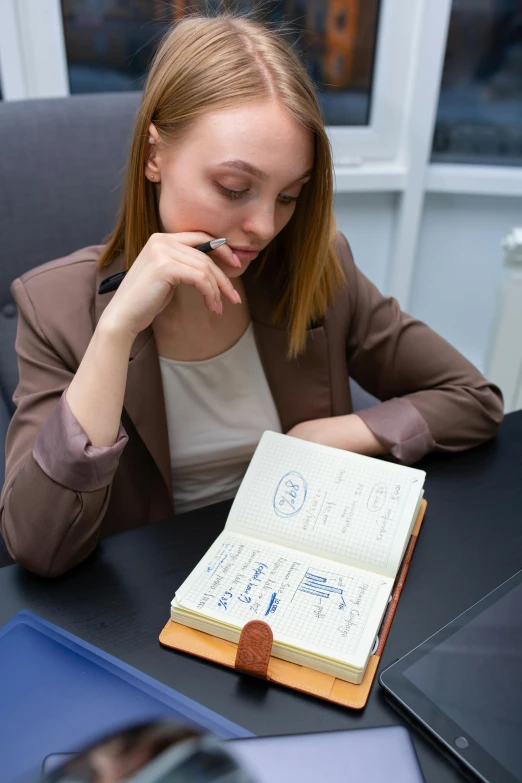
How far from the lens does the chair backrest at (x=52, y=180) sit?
3.65 ft

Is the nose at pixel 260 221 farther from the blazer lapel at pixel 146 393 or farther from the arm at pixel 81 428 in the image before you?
the blazer lapel at pixel 146 393

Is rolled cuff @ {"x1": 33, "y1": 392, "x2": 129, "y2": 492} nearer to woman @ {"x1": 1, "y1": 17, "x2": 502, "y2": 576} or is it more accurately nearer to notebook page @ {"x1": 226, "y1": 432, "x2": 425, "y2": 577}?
woman @ {"x1": 1, "y1": 17, "x2": 502, "y2": 576}

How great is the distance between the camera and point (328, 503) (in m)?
0.77

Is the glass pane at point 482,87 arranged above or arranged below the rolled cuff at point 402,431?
above

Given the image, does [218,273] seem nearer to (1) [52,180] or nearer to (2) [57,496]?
(2) [57,496]

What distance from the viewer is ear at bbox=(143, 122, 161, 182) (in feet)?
2.75

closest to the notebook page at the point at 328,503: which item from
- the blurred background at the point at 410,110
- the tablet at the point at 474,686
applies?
the tablet at the point at 474,686

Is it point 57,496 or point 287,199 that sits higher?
point 287,199

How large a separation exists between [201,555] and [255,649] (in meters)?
0.17

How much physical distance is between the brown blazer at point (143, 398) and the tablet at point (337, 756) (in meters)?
0.33

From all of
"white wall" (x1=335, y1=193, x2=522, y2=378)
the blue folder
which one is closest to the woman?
the blue folder

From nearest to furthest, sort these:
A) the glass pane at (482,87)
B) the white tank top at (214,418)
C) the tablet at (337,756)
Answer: the tablet at (337,756), the white tank top at (214,418), the glass pane at (482,87)

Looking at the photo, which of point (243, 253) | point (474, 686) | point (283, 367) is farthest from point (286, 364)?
point (474, 686)

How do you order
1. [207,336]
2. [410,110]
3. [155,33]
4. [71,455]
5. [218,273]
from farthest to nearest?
[410,110], [155,33], [207,336], [218,273], [71,455]
